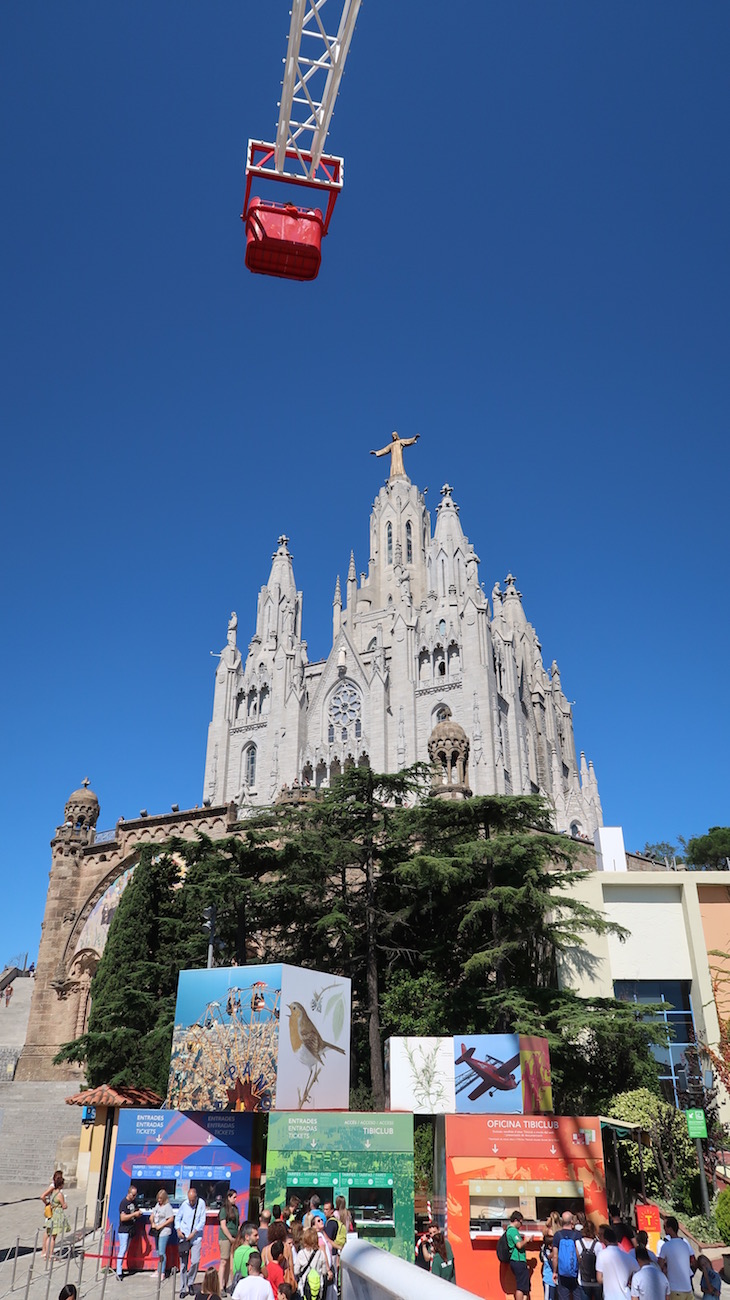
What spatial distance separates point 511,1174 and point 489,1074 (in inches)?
122

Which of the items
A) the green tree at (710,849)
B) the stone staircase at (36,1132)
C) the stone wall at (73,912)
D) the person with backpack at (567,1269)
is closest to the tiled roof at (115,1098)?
the stone staircase at (36,1132)

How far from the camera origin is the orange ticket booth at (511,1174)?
1258cm

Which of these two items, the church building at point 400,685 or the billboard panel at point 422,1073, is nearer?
the billboard panel at point 422,1073

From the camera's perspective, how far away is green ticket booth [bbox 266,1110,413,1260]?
12.6 m

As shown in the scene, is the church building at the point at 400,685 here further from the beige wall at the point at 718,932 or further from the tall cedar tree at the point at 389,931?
the tall cedar tree at the point at 389,931

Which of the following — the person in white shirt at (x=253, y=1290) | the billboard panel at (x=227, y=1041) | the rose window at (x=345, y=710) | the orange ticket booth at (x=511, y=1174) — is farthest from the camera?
the rose window at (x=345, y=710)

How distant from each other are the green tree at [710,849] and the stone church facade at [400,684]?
1349 centimetres

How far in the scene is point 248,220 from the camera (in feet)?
50.5

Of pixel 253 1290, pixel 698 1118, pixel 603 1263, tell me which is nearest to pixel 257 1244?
pixel 253 1290

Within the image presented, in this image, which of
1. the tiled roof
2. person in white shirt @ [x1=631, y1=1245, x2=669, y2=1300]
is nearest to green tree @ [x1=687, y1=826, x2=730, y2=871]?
the tiled roof

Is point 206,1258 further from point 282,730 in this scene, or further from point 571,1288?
point 282,730

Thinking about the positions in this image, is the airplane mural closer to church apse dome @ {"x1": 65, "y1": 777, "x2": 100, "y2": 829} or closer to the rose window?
church apse dome @ {"x1": 65, "y1": 777, "x2": 100, "y2": 829}

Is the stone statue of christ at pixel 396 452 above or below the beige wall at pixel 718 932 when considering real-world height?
above

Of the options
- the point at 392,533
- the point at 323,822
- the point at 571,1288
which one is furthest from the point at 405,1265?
the point at 392,533
